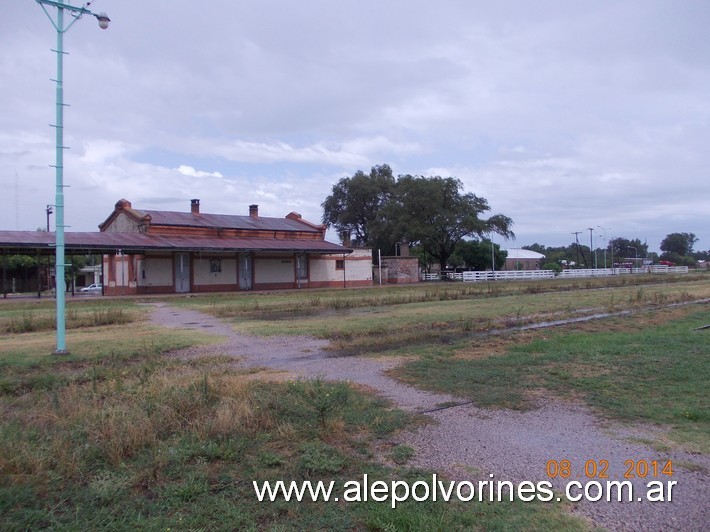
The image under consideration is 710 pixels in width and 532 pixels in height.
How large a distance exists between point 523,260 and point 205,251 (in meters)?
87.8

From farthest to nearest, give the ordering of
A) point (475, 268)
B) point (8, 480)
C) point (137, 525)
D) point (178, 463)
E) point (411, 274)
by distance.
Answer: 1. point (475, 268)
2. point (411, 274)
3. point (178, 463)
4. point (8, 480)
5. point (137, 525)

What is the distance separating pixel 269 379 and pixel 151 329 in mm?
9505

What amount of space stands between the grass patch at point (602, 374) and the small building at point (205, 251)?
27.4 m

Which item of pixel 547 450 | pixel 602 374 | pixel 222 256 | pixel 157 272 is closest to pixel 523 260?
pixel 222 256

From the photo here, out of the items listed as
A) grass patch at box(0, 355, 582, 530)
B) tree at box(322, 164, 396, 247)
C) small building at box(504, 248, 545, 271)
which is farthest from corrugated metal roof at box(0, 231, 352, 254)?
small building at box(504, 248, 545, 271)

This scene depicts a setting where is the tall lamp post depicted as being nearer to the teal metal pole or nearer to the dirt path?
the teal metal pole

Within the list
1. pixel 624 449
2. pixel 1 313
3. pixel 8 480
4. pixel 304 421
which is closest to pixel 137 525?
pixel 8 480

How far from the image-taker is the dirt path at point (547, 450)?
4.02 m

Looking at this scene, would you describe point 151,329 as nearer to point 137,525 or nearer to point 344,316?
point 344,316

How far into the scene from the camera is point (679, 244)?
15675 centimetres

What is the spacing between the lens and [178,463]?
461 cm

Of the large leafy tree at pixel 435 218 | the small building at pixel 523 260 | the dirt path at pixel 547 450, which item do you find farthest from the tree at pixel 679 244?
the dirt path at pixel 547 450

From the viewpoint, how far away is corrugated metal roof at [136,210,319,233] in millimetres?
41178

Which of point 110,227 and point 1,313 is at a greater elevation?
point 110,227
